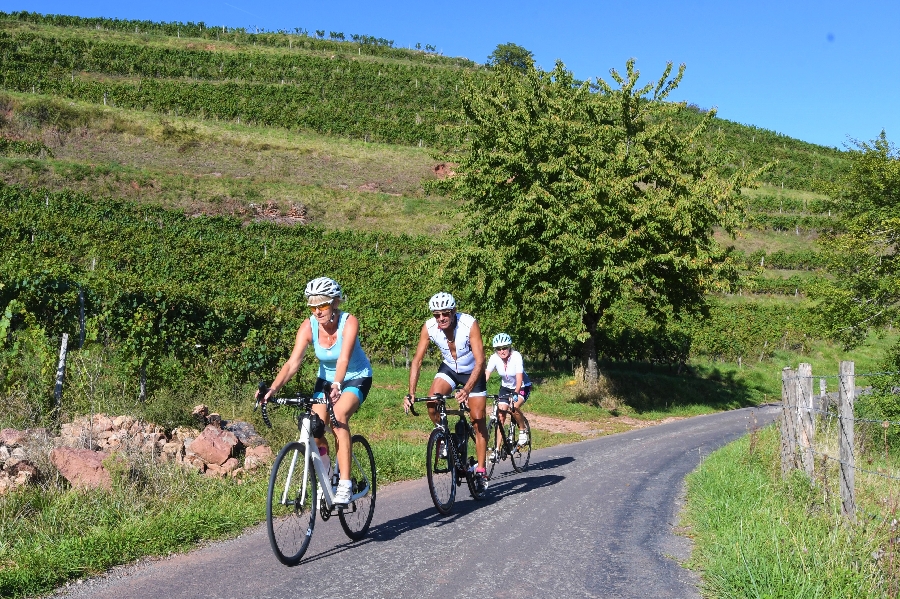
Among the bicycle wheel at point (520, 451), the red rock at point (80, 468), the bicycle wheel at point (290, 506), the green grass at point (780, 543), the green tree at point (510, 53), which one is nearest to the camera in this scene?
the green grass at point (780, 543)

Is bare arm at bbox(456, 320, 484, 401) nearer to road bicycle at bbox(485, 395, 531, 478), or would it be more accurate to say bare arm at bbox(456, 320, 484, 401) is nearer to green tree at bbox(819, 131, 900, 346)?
road bicycle at bbox(485, 395, 531, 478)

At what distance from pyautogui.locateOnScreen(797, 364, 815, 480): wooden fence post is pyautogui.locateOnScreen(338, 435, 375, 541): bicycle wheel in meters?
5.03

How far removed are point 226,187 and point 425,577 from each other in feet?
168

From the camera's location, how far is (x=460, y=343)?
8.46m

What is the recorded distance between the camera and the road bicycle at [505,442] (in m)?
10.4

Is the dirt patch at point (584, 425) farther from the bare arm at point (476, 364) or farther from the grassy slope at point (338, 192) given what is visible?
the bare arm at point (476, 364)

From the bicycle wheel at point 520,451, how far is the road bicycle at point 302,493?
4.64 m

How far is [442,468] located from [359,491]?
54.6 inches

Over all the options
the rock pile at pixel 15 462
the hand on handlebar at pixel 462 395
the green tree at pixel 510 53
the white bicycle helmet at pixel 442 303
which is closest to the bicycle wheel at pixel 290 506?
the hand on handlebar at pixel 462 395

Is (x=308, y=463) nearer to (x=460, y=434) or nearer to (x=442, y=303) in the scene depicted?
(x=442, y=303)

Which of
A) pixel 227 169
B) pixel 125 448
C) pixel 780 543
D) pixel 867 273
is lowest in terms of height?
pixel 780 543

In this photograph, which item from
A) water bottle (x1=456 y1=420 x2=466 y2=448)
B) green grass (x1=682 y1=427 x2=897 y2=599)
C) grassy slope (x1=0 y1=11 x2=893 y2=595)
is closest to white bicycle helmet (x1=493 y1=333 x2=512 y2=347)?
grassy slope (x1=0 y1=11 x2=893 y2=595)

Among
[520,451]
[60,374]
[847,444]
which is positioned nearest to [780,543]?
[847,444]

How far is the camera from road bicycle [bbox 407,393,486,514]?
25.6 ft
